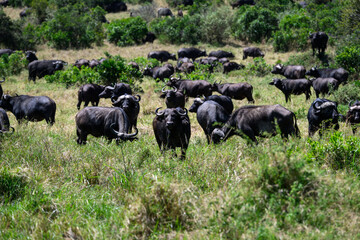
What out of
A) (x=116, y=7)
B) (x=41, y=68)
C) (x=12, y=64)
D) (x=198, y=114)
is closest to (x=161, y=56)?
(x=41, y=68)

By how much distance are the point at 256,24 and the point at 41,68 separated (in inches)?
765

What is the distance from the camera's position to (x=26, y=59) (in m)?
23.7

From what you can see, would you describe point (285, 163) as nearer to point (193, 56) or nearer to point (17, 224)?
point (17, 224)

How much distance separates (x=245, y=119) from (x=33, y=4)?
132 feet

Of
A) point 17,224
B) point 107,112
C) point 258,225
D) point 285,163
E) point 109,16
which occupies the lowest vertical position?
point 109,16

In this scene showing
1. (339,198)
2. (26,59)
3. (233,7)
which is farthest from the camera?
(233,7)

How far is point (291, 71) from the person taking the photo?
18000 millimetres

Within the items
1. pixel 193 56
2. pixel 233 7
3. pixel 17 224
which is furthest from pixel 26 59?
pixel 233 7

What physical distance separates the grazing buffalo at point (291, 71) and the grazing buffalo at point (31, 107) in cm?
1295

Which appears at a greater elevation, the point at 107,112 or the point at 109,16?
the point at 107,112

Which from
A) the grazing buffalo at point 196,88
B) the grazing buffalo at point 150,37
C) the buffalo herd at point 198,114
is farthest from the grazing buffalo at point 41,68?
the grazing buffalo at point 150,37

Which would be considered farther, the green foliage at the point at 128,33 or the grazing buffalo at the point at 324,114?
the green foliage at the point at 128,33

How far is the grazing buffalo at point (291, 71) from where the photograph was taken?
17.6 m

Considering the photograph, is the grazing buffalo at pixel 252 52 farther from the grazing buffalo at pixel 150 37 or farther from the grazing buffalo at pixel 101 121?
the grazing buffalo at pixel 101 121
